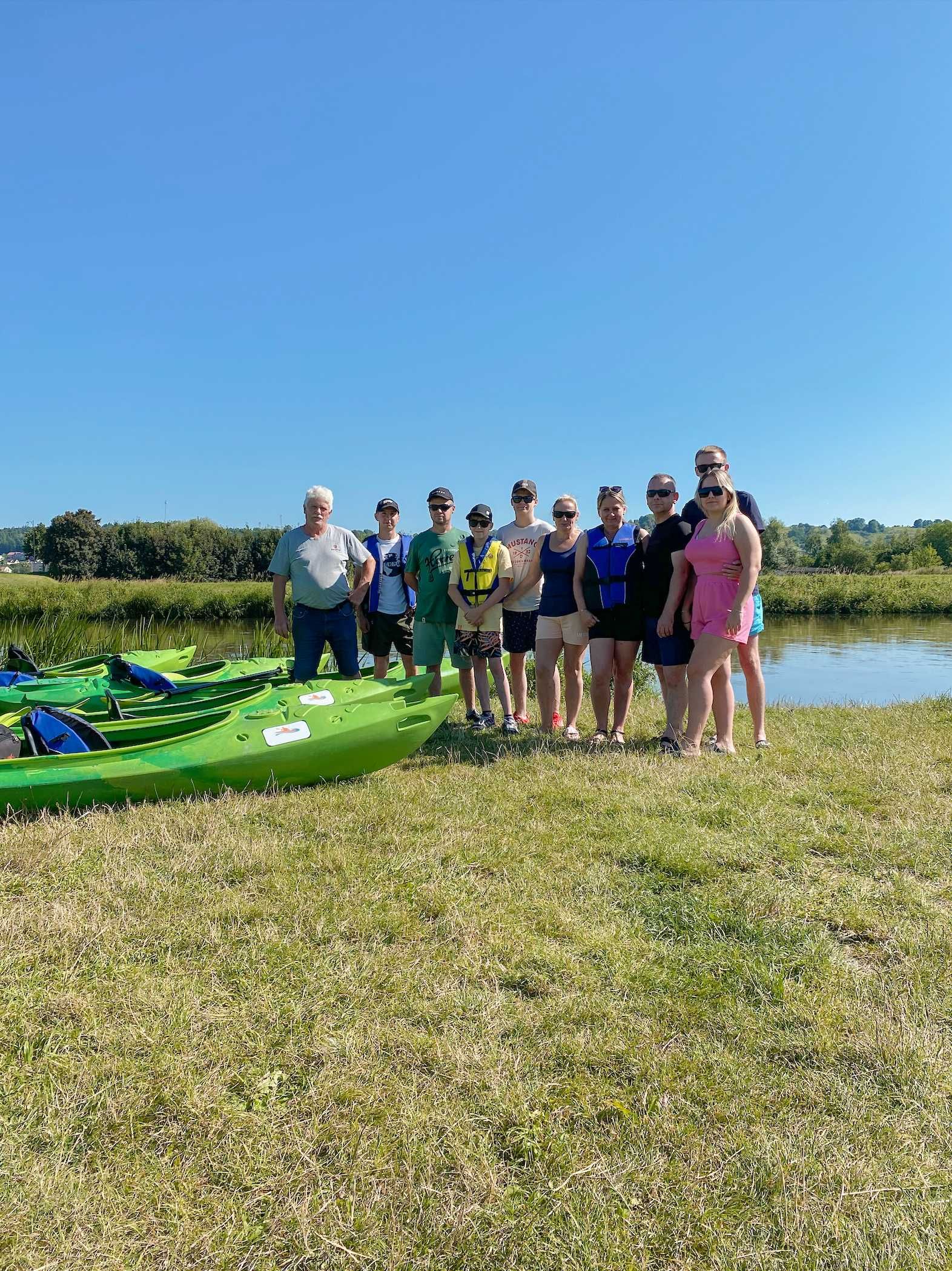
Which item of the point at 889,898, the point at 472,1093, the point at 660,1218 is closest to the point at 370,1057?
the point at 472,1093

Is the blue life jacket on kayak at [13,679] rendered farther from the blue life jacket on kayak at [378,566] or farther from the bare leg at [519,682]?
the bare leg at [519,682]

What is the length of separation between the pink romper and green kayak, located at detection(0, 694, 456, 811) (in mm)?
1847

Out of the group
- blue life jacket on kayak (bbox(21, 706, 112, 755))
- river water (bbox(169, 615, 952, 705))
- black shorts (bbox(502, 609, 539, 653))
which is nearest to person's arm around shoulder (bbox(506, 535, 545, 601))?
black shorts (bbox(502, 609, 539, 653))

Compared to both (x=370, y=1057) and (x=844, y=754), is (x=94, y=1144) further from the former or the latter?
(x=844, y=754)

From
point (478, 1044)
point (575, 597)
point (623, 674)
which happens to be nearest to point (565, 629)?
point (575, 597)

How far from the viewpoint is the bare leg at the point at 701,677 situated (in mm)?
4883

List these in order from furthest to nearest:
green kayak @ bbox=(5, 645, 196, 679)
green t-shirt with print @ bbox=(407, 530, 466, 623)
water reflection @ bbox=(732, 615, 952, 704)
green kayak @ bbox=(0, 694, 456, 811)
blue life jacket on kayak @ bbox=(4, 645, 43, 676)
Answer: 1. water reflection @ bbox=(732, 615, 952, 704)
2. blue life jacket on kayak @ bbox=(4, 645, 43, 676)
3. green kayak @ bbox=(5, 645, 196, 679)
4. green t-shirt with print @ bbox=(407, 530, 466, 623)
5. green kayak @ bbox=(0, 694, 456, 811)

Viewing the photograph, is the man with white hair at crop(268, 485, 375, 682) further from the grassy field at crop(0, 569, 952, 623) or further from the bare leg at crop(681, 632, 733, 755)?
the grassy field at crop(0, 569, 952, 623)

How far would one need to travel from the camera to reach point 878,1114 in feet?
5.86

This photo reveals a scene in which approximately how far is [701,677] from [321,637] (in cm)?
293

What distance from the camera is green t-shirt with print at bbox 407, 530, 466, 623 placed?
588 cm

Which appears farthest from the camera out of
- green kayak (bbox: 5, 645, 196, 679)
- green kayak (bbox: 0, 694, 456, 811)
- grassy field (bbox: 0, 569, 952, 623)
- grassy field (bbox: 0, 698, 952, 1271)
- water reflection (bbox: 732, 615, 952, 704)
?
grassy field (bbox: 0, 569, 952, 623)

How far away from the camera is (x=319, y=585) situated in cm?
549

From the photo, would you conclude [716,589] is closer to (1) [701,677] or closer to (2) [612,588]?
(1) [701,677]
